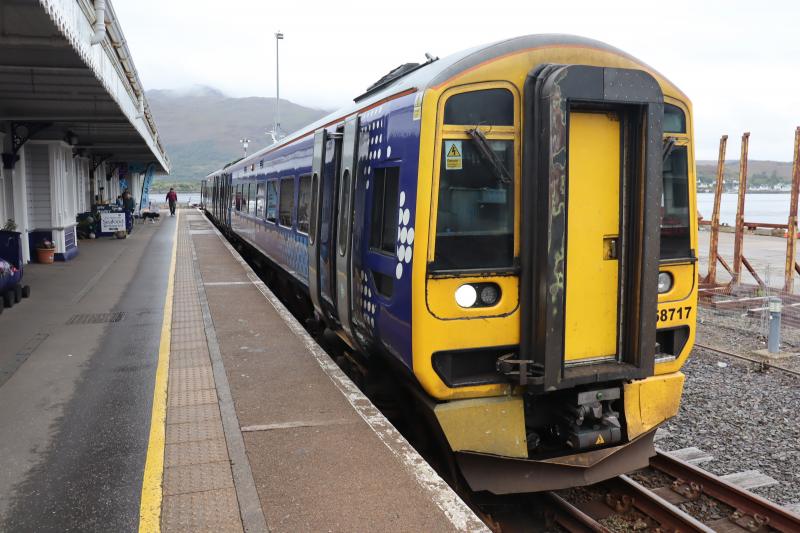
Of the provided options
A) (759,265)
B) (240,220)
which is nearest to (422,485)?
(240,220)

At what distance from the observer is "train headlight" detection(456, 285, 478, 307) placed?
4.29 metres

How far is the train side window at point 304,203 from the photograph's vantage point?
322 inches

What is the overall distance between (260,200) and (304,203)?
496cm

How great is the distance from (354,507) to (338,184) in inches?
135

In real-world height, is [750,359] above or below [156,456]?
below

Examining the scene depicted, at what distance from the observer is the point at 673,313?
4.94m

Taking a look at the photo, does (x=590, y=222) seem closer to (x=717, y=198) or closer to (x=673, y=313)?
(x=673, y=313)

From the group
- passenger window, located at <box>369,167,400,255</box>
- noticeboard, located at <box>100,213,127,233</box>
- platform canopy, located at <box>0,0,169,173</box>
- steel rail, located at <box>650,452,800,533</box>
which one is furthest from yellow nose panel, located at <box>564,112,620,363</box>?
noticeboard, located at <box>100,213,127,233</box>

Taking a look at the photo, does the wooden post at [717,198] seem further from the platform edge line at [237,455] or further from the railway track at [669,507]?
the platform edge line at [237,455]

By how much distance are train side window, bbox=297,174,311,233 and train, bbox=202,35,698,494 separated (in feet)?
11.1

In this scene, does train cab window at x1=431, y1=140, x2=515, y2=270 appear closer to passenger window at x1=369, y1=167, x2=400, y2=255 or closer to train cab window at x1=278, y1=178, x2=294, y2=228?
passenger window at x1=369, y1=167, x2=400, y2=255

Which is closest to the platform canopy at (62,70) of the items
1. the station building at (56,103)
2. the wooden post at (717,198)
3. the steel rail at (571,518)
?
the station building at (56,103)

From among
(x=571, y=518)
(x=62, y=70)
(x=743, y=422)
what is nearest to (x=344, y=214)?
(x=571, y=518)

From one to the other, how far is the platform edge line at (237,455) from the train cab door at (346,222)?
1237 mm
